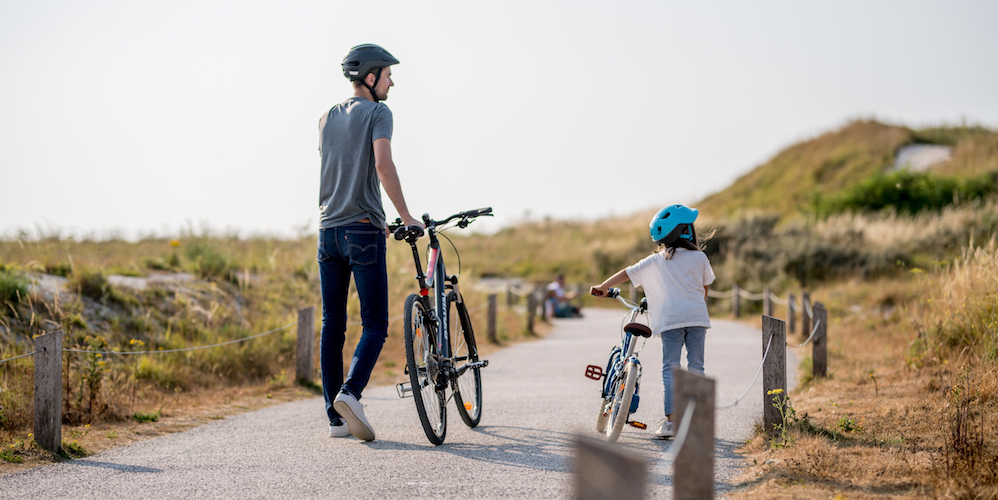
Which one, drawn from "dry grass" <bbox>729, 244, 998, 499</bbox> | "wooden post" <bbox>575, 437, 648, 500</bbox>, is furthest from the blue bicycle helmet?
"wooden post" <bbox>575, 437, 648, 500</bbox>

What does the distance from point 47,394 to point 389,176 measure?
2.43 meters

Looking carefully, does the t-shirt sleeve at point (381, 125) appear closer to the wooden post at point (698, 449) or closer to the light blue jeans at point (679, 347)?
the light blue jeans at point (679, 347)

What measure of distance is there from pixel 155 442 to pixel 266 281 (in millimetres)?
5952

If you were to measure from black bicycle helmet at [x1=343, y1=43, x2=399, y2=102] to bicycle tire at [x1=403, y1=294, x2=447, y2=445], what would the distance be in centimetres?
146

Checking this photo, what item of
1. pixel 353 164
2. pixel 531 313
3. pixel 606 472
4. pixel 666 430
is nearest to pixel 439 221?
pixel 353 164

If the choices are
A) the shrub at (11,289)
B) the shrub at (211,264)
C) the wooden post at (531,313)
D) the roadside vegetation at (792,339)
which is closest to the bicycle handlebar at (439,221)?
the roadside vegetation at (792,339)

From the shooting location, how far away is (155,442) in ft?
17.6

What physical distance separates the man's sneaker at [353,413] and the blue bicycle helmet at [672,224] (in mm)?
2148

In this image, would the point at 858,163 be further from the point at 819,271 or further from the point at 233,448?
the point at 233,448

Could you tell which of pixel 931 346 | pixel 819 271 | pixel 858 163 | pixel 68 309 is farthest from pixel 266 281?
pixel 858 163

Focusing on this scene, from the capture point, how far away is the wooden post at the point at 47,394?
4785 millimetres

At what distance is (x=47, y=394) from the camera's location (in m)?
4.78

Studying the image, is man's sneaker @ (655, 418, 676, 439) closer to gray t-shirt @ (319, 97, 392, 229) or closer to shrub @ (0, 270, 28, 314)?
gray t-shirt @ (319, 97, 392, 229)

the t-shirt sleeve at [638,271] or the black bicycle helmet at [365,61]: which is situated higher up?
the black bicycle helmet at [365,61]
